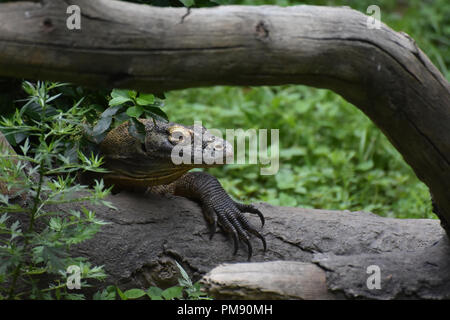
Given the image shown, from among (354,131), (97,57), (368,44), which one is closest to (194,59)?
(97,57)

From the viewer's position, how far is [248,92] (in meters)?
7.04

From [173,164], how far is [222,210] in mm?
368

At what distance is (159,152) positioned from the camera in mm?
3127

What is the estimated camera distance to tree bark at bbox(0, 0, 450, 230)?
6.24 feet

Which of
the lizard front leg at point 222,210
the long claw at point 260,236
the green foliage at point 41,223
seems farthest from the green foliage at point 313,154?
the green foliage at point 41,223

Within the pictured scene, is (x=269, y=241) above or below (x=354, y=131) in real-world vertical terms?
below

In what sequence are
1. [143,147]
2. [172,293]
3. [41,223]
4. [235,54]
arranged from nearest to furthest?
[235,54] → [172,293] → [41,223] → [143,147]

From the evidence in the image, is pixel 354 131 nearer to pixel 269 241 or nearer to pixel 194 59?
pixel 269 241

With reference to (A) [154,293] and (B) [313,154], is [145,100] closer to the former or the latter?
(A) [154,293]

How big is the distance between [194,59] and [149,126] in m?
1.32

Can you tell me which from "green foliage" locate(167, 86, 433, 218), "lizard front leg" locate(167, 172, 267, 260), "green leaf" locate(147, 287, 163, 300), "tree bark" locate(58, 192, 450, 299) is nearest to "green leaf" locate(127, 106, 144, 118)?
"tree bark" locate(58, 192, 450, 299)

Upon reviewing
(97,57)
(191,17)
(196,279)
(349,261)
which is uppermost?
(191,17)

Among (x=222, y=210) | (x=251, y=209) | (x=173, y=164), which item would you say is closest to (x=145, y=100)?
(x=173, y=164)
